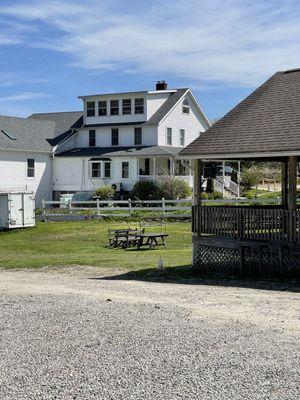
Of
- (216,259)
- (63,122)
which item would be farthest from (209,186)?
(216,259)

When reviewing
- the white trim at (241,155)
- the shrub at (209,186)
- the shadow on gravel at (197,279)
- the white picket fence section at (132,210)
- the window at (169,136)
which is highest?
the window at (169,136)

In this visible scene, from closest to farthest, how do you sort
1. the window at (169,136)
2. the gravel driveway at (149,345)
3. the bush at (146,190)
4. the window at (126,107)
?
1. the gravel driveway at (149,345)
2. the bush at (146,190)
3. the window at (169,136)
4. the window at (126,107)

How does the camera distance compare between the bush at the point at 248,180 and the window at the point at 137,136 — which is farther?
the bush at the point at 248,180

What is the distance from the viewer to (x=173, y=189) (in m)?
42.3

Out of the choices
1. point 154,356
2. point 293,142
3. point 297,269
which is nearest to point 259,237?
point 297,269

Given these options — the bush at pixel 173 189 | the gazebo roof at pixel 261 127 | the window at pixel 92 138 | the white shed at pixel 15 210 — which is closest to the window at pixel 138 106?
the window at pixel 92 138

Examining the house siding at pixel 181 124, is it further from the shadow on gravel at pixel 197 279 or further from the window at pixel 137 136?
the shadow on gravel at pixel 197 279

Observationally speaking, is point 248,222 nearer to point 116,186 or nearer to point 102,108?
point 116,186

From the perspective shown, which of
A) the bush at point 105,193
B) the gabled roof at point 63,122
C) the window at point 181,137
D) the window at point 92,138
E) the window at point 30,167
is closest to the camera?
the bush at point 105,193

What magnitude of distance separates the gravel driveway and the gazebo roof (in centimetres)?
422

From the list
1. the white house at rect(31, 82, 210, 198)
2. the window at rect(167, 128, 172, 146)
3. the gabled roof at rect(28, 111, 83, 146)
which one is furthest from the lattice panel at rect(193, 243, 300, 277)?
the gabled roof at rect(28, 111, 83, 146)

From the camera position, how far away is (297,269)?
16.1 meters

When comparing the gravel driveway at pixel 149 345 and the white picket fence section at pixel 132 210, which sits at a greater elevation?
the white picket fence section at pixel 132 210

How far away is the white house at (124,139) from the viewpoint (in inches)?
1839
